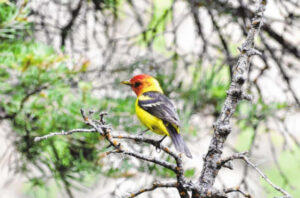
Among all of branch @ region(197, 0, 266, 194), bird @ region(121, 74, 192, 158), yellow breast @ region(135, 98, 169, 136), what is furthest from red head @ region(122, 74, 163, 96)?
branch @ region(197, 0, 266, 194)

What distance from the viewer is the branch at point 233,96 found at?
111cm

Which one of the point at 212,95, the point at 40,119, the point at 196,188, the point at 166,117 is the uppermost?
the point at 212,95

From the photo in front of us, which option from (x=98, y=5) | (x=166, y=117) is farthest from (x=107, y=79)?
(x=166, y=117)

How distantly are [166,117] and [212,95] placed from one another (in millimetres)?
876

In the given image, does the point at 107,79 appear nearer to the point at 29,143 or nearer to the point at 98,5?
the point at 98,5

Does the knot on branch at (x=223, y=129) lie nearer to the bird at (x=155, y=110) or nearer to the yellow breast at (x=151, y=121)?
the bird at (x=155, y=110)

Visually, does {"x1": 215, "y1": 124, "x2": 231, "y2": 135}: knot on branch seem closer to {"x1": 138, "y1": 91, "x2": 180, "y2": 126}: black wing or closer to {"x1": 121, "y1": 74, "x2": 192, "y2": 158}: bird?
{"x1": 121, "y1": 74, "x2": 192, "y2": 158}: bird

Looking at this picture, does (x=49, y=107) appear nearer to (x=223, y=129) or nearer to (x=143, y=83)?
(x=143, y=83)

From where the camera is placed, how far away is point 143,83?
2.71m

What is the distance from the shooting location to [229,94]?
113 cm

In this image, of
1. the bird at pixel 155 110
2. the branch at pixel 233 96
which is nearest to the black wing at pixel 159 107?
the bird at pixel 155 110

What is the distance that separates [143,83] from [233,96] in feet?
5.28

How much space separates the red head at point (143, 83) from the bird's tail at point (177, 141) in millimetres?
426

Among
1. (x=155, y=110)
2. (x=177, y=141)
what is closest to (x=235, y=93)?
(x=177, y=141)
